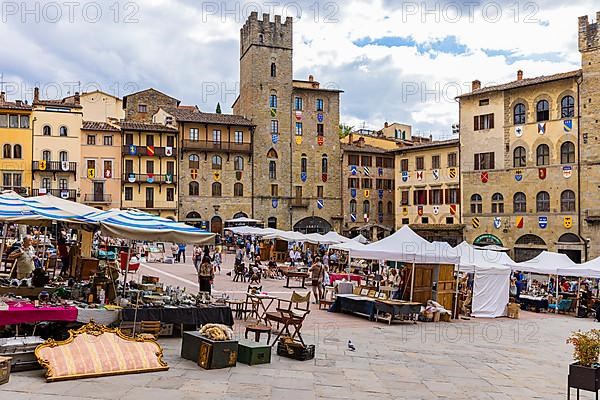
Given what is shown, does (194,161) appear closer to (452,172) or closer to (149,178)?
(149,178)

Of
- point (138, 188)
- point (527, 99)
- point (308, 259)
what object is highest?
point (527, 99)

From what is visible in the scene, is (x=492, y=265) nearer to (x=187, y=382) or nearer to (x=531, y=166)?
(x=187, y=382)

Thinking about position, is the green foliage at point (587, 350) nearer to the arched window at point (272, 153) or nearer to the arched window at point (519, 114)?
the arched window at point (519, 114)

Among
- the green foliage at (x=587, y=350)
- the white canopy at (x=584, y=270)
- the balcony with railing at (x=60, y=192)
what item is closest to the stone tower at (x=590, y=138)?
the white canopy at (x=584, y=270)

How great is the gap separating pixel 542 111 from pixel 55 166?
35.7m

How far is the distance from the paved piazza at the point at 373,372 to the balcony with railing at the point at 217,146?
3736 centimetres

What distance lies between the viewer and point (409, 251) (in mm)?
17156

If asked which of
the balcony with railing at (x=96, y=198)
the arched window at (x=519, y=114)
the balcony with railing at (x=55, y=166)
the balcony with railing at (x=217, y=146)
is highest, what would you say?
the arched window at (x=519, y=114)

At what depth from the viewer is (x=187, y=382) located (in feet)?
27.9

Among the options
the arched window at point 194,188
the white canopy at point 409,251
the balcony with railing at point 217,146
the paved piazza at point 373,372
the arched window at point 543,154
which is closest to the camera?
the paved piazza at point 373,372

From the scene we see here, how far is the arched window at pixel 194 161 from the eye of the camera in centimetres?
5197

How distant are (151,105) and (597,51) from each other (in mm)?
37464

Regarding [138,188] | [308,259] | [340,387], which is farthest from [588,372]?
[138,188]

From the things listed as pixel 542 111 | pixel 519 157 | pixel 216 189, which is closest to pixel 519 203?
pixel 519 157
